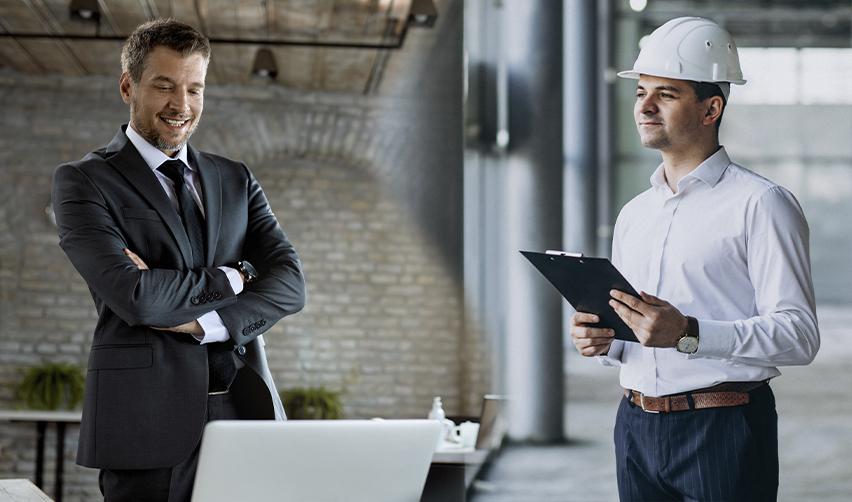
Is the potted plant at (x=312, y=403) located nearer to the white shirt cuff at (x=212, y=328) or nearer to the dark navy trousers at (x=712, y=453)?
the white shirt cuff at (x=212, y=328)

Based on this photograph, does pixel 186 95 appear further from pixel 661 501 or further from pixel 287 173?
pixel 287 173

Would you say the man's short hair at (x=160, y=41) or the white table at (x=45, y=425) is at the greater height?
the man's short hair at (x=160, y=41)

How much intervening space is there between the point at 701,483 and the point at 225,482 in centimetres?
120

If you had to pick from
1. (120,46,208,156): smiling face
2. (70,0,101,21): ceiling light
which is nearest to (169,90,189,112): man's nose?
(120,46,208,156): smiling face

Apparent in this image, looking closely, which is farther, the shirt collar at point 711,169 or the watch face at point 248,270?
the watch face at point 248,270

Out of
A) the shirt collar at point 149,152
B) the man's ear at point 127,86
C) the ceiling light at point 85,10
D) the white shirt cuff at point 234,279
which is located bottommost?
the white shirt cuff at point 234,279

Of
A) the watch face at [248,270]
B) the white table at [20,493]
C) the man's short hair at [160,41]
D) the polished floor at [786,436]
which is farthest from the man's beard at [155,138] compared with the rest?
the polished floor at [786,436]

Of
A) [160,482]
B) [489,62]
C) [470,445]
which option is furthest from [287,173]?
[160,482]

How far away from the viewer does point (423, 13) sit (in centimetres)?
594

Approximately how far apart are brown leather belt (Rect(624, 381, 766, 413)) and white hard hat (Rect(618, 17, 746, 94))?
72 cm

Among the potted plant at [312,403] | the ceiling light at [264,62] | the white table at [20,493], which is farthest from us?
the potted plant at [312,403]

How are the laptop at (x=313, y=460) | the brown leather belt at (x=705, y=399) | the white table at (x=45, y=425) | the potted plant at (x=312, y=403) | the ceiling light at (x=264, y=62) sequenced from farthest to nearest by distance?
the potted plant at (x=312, y=403) → the ceiling light at (x=264, y=62) → the white table at (x=45, y=425) → the brown leather belt at (x=705, y=399) → the laptop at (x=313, y=460)

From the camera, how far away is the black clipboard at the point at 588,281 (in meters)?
2.14

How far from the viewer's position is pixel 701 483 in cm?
226
